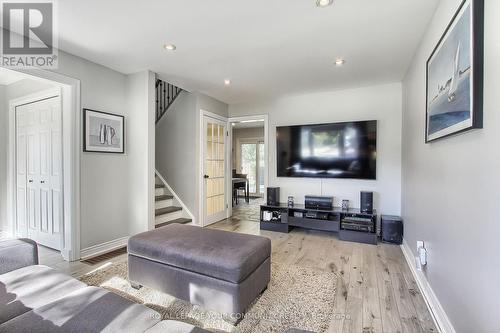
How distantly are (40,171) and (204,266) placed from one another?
3.02 m

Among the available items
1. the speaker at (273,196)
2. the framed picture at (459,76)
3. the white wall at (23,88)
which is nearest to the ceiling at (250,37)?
the framed picture at (459,76)

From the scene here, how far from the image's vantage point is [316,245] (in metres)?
3.44

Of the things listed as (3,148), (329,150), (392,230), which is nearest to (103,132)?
(3,148)

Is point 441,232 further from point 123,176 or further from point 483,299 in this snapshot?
point 123,176

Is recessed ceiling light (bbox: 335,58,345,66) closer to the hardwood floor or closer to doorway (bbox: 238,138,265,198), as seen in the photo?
the hardwood floor

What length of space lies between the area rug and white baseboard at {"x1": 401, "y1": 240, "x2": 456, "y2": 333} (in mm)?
730

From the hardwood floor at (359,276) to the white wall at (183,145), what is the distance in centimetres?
125

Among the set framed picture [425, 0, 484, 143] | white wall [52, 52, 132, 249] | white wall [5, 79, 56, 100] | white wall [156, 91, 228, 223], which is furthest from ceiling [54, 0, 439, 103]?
white wall [5, 79, 56, 100]

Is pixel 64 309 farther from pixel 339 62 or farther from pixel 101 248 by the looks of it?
pixel 339 62

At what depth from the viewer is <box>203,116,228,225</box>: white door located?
443cm

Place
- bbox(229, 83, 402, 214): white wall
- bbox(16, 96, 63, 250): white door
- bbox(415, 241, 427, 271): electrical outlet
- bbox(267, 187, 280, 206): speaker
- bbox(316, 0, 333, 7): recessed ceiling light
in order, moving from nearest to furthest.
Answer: bbox(316, 0, 333, 7): recessed ceiling light < bbox(415, 241, 427, 271): electrical outlet < bbox(16, 96, 63, 250): white door < bbox(229, 83, 402, 214): white wall < bbox(267, 187, 280, 206): speaker

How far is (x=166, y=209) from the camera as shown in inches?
164

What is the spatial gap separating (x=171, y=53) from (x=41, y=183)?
2.52m

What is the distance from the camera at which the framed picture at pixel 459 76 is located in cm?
124
